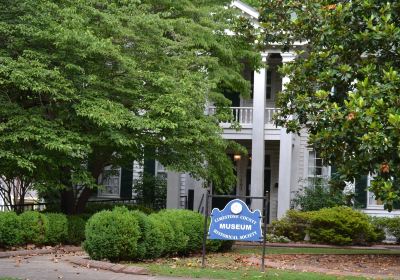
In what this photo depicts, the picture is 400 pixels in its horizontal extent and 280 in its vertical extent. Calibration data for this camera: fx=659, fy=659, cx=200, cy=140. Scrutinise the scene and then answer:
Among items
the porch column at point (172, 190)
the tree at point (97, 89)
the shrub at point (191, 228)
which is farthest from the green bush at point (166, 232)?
the porch column at point (172, 190)

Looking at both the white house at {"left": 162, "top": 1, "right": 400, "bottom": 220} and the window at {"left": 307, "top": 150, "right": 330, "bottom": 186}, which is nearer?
the white house at {"left": 162, "top": 1, "right": 400, "bottom": 220}

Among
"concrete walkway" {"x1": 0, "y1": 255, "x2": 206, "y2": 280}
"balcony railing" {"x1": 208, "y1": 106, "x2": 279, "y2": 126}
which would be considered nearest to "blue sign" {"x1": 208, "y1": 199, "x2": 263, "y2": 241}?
"concrete walkway" {"x1": 0, "y1": 255, "x2": 206, "y2": 280}

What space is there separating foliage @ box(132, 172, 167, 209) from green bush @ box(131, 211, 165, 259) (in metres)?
12.9

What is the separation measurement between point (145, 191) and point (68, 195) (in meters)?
6.52

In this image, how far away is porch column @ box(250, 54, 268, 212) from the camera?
2414cm

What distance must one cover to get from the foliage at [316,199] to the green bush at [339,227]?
2.33m

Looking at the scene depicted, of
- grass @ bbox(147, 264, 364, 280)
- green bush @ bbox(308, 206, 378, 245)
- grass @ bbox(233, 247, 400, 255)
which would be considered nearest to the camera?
grass @ bbox(147, 264, 364, 280)

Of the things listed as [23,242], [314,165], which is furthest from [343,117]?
[314,165]

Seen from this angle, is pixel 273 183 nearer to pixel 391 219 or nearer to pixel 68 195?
pixel 391 219

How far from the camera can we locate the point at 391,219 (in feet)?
72.6

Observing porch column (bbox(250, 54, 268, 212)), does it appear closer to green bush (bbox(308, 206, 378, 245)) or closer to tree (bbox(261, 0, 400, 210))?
green bush (bbox(308, 206, 378, 245))

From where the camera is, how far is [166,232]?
13719 mm

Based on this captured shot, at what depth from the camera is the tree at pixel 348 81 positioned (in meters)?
10.3

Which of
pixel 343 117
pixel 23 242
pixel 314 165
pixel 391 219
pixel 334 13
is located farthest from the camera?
pixel 314 165
